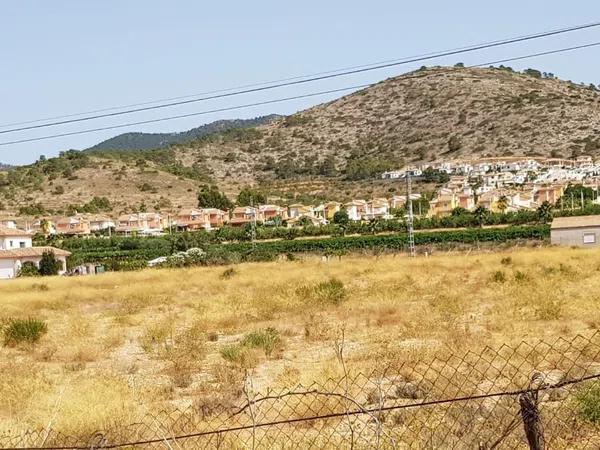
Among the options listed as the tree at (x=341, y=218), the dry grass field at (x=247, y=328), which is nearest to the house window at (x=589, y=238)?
the dry grass field at (x=247, y=328)

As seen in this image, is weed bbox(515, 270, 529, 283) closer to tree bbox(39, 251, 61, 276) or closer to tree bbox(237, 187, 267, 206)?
tree bbox(39, 251, 61, 276)

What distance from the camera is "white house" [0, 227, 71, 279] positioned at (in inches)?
2477

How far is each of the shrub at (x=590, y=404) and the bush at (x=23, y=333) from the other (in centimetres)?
1531

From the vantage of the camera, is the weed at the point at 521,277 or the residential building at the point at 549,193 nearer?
the weed at the point at 521,277

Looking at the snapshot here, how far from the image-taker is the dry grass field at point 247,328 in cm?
1309

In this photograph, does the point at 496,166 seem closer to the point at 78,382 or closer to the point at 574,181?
the point at 574,181

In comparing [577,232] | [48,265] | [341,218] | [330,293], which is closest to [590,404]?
[330,293]

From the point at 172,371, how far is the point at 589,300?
12.2 meters

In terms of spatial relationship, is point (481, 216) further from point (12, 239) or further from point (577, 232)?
point (12, 239)

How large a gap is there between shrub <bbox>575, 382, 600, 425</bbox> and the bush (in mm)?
15311

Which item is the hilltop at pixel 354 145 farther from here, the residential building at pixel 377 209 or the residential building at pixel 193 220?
the residential building at pixel 377 209

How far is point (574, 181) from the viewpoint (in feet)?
380

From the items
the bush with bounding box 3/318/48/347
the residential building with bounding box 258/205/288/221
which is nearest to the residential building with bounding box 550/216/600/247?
the bush with bounding box 3/318/48/347

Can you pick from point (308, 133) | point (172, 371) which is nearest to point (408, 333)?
point (172, 371)
